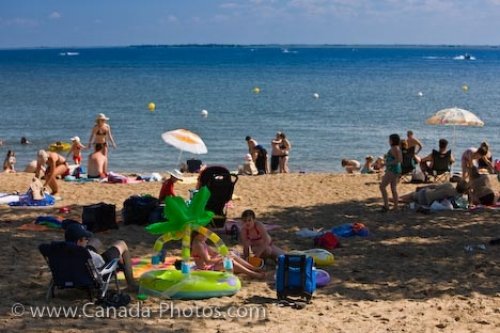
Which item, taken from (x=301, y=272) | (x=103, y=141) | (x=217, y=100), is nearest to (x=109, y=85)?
(x=217, y=100)

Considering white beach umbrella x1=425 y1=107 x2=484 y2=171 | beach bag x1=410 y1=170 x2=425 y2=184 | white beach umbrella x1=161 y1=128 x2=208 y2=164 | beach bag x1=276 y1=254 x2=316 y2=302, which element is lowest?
beach bag x1=410 y1=170 x2=425 y2=184

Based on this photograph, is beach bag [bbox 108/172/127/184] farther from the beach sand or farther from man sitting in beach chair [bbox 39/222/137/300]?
man sitting in beach chair [bbox 39/222/137/300]

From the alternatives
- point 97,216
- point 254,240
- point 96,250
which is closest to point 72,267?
point 96,250

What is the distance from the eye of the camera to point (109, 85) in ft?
190

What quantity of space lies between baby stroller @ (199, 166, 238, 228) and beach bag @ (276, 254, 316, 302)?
344 centimetres

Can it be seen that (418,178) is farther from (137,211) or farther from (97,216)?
(97,216)

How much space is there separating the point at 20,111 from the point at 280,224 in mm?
28315

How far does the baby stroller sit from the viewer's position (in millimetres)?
10164

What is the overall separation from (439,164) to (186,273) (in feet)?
28.5

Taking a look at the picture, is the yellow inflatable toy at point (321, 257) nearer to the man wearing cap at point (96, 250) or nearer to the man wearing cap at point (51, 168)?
the man wearing cap at point (96, 250)

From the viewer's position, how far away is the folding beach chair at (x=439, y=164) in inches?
566

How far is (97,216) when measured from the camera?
31.4ft

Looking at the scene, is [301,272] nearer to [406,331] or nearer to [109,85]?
[406,331]

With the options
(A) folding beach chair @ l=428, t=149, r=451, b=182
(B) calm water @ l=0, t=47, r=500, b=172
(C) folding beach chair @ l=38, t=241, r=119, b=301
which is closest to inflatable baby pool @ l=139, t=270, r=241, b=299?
(C) folding beach chair @ l=38, t=241, r=119, b=301
